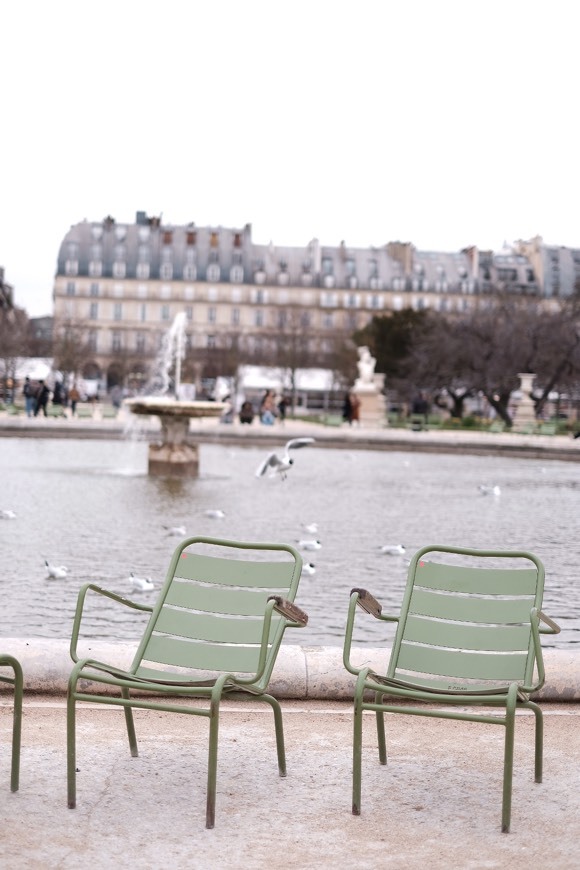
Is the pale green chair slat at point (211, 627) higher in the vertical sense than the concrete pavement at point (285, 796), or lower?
higher

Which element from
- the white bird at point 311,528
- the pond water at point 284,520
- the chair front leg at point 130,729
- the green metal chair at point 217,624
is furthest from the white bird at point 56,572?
the chair front leg at point 130,729

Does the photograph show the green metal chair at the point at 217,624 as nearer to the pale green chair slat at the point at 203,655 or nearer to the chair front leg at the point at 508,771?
the pale green chair slat at the point at 203,655

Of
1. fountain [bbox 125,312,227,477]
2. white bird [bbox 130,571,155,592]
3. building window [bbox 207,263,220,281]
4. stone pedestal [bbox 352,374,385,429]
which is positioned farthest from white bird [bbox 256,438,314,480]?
building window [bbox 207,263,220,281]

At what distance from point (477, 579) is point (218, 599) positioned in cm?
93

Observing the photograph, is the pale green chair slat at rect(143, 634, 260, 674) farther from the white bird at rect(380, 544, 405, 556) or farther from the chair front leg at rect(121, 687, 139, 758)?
the white bird at rect(380, 544, 405, 556)

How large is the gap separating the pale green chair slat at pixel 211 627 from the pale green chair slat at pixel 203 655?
0.03 m

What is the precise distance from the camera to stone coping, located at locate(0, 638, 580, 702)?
5.41 metres

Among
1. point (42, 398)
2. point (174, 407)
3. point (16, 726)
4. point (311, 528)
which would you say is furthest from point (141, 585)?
point (42, 398)

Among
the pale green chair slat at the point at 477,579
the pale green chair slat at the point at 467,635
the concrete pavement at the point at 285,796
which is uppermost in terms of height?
the pale green chair slat at the point at 477,579

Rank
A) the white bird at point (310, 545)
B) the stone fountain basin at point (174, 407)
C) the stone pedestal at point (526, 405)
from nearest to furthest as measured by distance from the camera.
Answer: the white bird at point (310, 545)
the stone fountain basin at point (174, 407)
the stone pedestal at point (526, 405)

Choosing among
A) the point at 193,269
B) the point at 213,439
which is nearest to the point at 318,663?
the point at 213,439

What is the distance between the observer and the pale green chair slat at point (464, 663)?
448 centimetres

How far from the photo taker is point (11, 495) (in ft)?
52.3

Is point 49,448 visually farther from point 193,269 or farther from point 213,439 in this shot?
point 193,269
